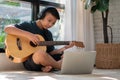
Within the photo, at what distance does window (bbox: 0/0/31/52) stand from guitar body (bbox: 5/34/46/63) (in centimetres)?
48

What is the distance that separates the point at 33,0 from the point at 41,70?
106 cm

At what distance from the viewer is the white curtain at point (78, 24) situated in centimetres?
369

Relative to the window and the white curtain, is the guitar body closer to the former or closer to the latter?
the window

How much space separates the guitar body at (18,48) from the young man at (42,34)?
0.06 metres

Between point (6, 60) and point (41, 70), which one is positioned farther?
point (6, 60)

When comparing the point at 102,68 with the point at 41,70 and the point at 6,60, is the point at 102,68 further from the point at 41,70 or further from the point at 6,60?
the point at 6,60

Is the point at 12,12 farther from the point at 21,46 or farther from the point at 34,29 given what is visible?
the point at 21,46

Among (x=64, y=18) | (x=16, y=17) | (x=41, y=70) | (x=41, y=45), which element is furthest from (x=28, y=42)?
(x=64, y=18)

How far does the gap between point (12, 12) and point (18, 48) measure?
2.50 ft

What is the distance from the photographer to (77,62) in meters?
2.55

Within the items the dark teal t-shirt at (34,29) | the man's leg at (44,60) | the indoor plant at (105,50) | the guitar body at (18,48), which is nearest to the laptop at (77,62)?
the man's leg at (44,60)

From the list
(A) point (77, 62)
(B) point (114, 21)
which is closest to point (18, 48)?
(A) point (77, 62)

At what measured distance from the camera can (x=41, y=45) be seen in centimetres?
275

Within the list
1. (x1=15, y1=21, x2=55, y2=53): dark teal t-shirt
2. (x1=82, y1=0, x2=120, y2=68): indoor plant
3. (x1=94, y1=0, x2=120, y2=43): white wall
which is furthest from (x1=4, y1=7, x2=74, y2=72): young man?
(x1=94, y1=0, x2=120, y2=43): white wall
